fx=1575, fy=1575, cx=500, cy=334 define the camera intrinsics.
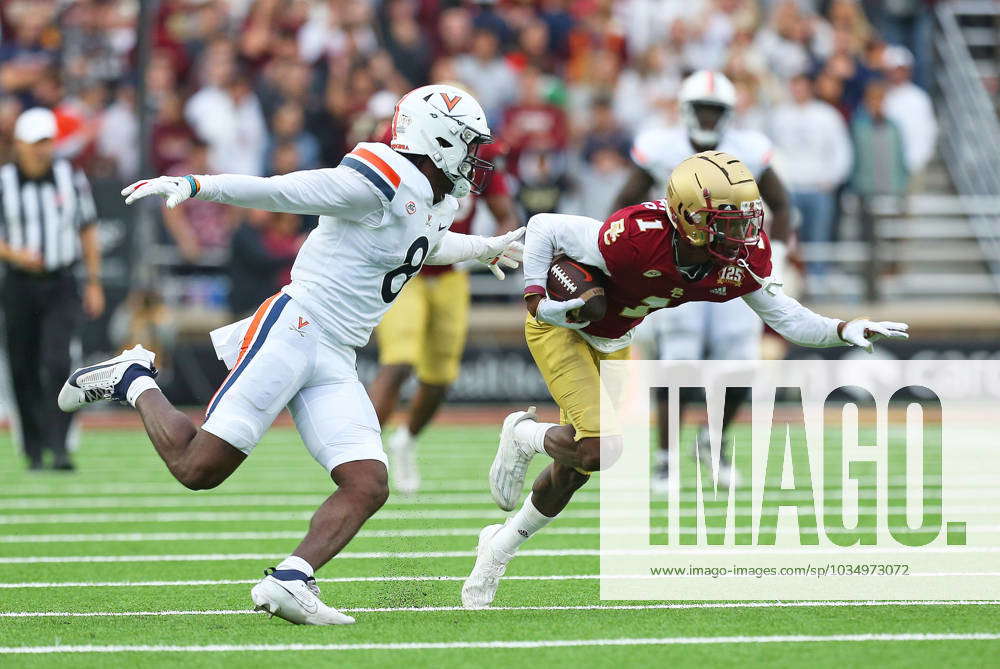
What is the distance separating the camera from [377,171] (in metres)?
5.05

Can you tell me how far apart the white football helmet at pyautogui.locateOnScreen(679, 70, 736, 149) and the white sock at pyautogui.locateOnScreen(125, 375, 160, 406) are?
3576 mm

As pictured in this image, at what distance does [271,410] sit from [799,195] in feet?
30.7

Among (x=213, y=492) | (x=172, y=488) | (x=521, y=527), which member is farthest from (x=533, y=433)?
(x=172, y=488)

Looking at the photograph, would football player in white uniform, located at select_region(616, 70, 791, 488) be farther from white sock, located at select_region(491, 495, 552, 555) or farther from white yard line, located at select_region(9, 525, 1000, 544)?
white sock, located at select_region(491, 495, 552, 555)

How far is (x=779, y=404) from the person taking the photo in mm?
13734

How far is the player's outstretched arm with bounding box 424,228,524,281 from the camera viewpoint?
5.66m

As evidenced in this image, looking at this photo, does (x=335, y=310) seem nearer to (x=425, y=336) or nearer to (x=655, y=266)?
(x=655, y=266)

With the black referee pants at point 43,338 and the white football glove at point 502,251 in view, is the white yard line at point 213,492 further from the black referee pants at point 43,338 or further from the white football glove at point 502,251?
the white football glove at point 502,251

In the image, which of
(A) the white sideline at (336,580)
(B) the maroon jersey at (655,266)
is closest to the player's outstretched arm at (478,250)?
(B) the maroon jersey at (655,266)

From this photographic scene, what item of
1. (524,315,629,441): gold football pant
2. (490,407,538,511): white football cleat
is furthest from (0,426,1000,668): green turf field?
(524,315,629,441): gold football pant

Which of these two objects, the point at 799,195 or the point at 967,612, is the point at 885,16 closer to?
the point at 799,195

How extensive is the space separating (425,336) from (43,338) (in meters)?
2.60

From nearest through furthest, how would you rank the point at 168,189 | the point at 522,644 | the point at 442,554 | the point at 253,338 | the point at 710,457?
the point at 522,644 → the point at 168,189 → the point at 253,338 → the point at 442,554 → the point at 710,457

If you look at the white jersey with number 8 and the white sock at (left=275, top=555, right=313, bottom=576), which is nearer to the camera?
the white sock at (left=275, top=555, right=313, bottom=576)
